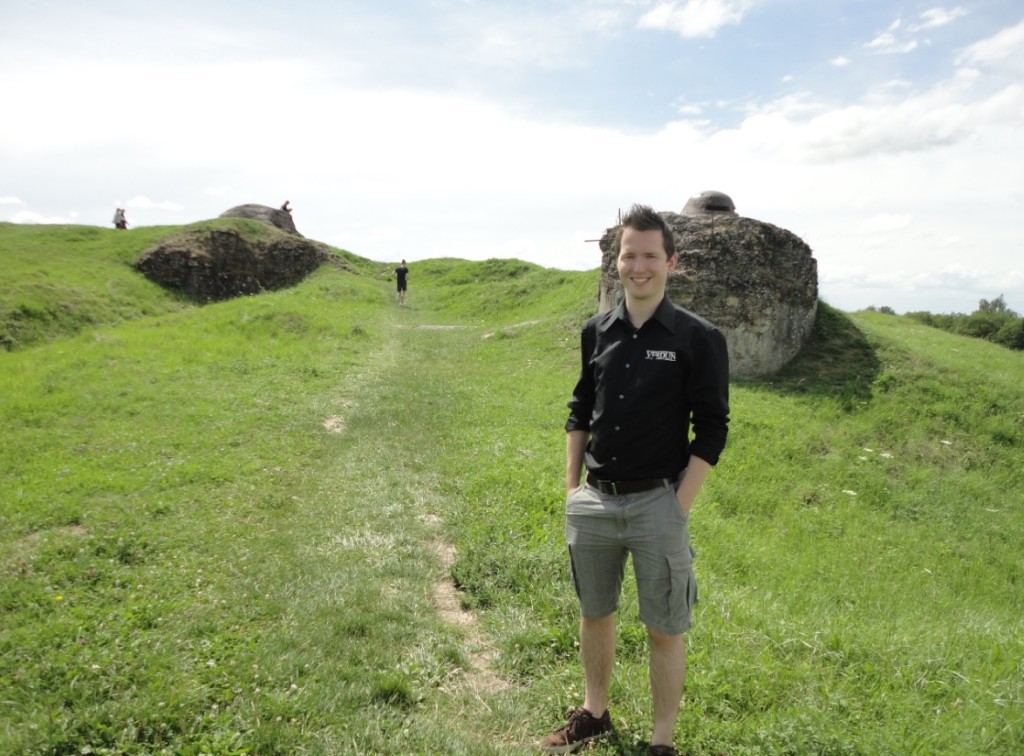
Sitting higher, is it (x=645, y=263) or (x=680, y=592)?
(x=645, y=263)

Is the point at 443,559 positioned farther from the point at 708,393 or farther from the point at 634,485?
the point at 708,393

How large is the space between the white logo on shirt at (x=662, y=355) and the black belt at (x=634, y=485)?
2.06 ft

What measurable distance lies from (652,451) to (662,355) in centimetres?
51

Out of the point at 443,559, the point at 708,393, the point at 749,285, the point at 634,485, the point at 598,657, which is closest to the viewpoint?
the point at 708,393

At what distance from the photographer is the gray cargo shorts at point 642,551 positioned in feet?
11.0

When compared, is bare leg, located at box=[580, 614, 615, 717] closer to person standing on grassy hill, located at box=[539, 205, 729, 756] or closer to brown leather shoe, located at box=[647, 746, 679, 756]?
person standing on grassy hill, located at box=[539, 205, 729, 756]

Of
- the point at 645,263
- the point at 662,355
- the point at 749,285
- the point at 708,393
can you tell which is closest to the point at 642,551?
the point at 708,393

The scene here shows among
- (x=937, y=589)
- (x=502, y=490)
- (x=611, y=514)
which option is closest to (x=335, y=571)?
(x=502, y=490)

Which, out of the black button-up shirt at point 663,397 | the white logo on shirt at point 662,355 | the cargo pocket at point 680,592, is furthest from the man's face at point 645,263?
the cargo pocket at point 680,592

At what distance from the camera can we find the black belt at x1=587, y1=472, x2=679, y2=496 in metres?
3.43

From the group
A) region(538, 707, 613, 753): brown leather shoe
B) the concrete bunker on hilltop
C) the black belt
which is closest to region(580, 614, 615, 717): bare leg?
region(538, 707, 613, 753): brown leather shoe

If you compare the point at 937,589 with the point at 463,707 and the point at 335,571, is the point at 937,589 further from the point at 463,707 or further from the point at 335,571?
the point at 335,571

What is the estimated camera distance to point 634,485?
345 cm

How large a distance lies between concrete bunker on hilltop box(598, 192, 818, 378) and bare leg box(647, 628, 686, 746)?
1162cm
